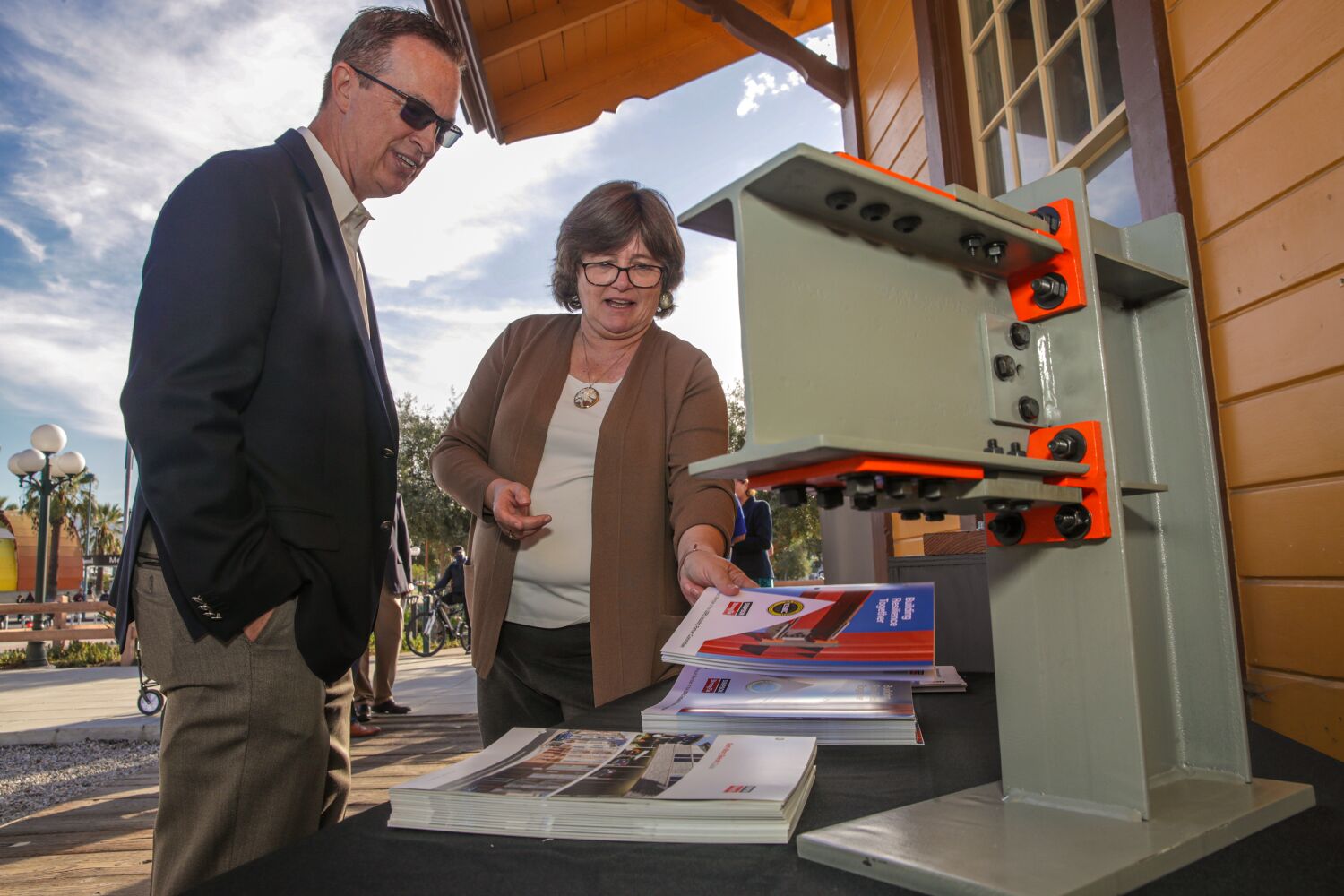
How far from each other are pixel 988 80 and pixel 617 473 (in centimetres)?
252

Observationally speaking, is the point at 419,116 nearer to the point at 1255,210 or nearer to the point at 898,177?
the point at 898,177

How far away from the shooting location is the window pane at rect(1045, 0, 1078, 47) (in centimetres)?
250

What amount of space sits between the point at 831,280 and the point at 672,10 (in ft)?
17.2

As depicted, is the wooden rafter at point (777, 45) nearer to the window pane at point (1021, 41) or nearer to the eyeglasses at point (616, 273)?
the window pane at point (1021, 41)

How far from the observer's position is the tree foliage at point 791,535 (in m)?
17.6

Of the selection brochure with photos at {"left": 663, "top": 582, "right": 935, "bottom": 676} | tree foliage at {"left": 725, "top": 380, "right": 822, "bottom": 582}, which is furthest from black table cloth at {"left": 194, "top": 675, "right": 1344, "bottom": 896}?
tree foliage at {"left": 725, "top": 380, "right": 822, "bottom": 582}

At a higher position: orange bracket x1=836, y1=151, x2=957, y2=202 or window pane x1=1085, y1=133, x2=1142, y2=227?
window pane x1=1085, y1=133, x2=1142, y2=227

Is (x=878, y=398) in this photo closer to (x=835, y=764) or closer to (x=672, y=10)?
(x=835, y=764)

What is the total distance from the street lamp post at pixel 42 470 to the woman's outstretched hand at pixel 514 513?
11407 mm

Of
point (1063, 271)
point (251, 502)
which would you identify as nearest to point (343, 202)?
point (251, 502)

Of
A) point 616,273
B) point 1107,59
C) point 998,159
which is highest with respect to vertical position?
point 998,159

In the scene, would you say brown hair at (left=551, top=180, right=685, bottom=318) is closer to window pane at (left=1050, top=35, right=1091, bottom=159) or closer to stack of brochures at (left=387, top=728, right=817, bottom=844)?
stack of brochures at (left=387, top=728, right=817, bottom=844)

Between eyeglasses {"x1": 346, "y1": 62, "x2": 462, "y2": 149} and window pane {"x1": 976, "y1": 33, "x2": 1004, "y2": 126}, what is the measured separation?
Result: 2.40 m

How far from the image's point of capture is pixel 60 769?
4516mm
